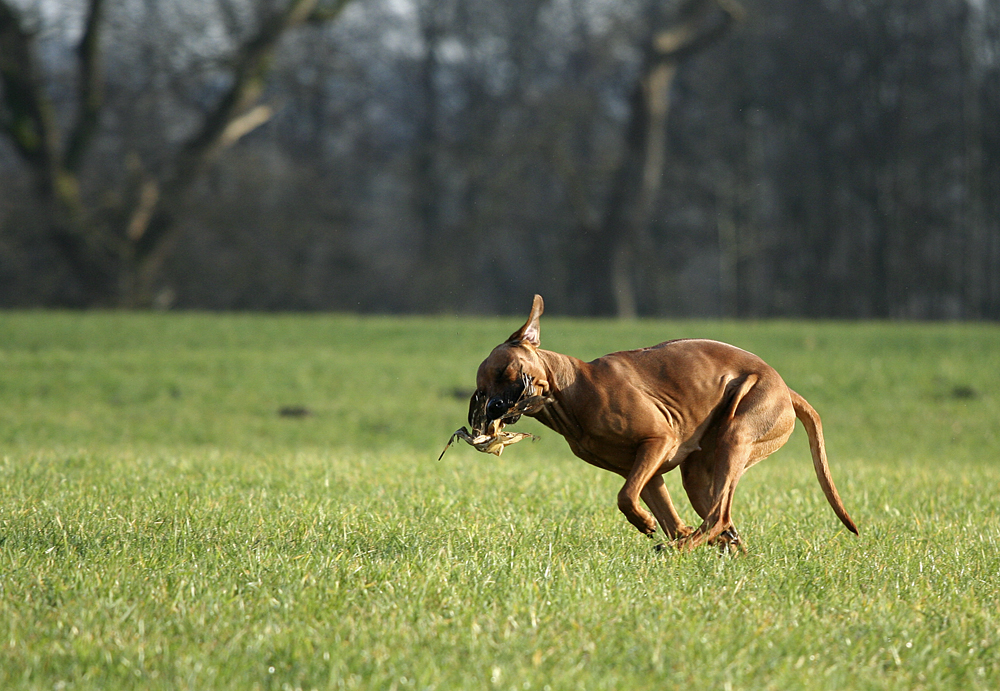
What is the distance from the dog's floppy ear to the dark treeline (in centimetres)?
2346

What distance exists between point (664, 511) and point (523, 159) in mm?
29150

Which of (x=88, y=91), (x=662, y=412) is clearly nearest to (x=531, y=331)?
(x=662, y=412)

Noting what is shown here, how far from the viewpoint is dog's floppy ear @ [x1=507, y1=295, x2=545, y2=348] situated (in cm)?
450

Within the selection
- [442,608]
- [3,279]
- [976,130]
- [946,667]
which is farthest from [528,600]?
[976,130]

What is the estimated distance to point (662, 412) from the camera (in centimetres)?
462

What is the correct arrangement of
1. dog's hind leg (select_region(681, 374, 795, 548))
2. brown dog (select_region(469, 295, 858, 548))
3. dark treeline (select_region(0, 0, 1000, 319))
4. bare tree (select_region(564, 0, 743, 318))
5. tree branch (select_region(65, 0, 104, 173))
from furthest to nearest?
1. bare tree (select_region(564, 0, 743, 318))
2. dark treeline (select_region(0, 0, 1000, 319))
3. tree branch (select_region(65, 0, 104, 173))
4. dog's hind leg (select_region(681, 374, 795, 548))
5. brown dog (select_region(469, 295, 858, 548))

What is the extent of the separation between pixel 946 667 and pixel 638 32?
3245 cm

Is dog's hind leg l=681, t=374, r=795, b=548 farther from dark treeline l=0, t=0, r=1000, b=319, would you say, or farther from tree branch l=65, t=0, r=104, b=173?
tree branch l=65, t=0, r=104, b=173

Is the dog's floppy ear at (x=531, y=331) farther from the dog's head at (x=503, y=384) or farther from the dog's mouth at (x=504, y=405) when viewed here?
the dog's mouth at (x=504, y=405)

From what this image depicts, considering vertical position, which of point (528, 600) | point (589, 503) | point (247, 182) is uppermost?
point (247, 182)

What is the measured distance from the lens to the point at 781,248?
41094mm

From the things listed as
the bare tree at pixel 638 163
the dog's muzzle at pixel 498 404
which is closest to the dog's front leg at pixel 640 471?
the dog's muzzle at pixel 498 404

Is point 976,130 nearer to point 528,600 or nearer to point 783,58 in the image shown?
point 783,58

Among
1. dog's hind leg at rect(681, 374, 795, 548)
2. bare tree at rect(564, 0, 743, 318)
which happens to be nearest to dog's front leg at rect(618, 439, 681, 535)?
dog's hind leg at rect(681, 374, 795, 548)
